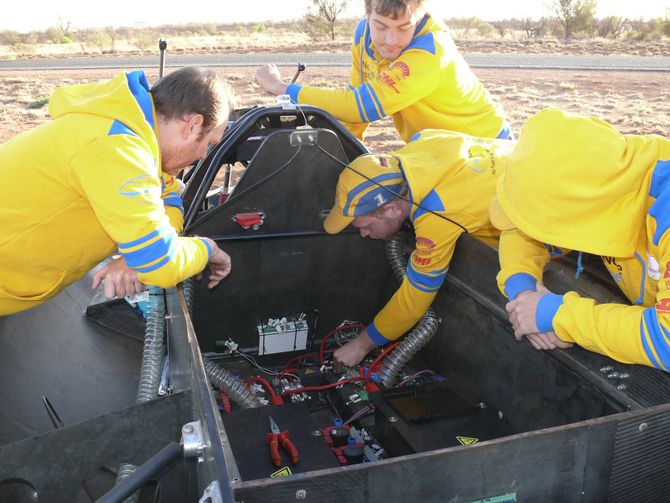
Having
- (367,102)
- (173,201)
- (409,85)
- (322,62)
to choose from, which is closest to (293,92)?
(367,102)

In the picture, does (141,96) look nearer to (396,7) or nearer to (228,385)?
(228,385)

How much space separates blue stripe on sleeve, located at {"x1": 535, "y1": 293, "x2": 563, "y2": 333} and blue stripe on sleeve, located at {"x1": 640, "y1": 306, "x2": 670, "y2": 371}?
0.31 meters

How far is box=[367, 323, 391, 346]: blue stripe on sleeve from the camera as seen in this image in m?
3.33

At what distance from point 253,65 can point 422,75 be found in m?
15.5

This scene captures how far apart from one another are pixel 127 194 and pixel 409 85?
189cm

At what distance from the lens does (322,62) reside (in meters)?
18.5

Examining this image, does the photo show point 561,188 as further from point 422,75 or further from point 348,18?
point 348,18

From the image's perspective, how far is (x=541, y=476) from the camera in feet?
5.27

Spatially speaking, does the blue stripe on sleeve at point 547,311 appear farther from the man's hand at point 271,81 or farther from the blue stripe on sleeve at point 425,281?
the man's hand at point 271,81

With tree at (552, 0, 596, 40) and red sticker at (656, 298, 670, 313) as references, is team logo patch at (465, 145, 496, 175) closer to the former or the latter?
red sticker at (656, 298, 670, 313)

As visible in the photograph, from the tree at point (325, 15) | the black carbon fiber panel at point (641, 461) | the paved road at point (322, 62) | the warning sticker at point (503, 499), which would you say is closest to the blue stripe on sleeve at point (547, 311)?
the black carbon fiber panel at point (641, 461)

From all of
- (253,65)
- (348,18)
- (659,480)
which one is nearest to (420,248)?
(659,480)

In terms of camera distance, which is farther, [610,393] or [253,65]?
[253,65]

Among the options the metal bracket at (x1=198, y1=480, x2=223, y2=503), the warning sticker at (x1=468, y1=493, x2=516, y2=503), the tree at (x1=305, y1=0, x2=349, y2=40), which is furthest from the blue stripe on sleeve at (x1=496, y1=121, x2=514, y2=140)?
the tree at (x1=305, y1=0, x2=349, y2=40)
